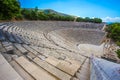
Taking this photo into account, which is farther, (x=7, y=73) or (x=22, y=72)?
(x=22, y=72)

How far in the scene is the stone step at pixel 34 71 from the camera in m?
2.22

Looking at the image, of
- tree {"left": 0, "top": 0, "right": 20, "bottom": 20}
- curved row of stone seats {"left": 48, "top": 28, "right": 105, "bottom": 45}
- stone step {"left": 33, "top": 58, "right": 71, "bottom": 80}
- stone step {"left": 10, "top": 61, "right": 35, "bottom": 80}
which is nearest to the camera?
stone step {"left": 10, "top": 61, "right": 35, "bottom": 80}

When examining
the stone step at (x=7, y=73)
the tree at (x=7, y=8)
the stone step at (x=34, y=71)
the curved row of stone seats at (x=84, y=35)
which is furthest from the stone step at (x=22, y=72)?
the curved row of stone seats at (x=84, y=35)

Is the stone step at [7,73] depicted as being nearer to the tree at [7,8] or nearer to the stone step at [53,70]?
the stone step at [53,70]


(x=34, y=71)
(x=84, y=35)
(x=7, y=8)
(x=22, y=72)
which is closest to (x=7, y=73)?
(x=22, y=72)

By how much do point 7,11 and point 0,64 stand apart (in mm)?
15758

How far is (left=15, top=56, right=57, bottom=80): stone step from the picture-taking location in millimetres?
2223

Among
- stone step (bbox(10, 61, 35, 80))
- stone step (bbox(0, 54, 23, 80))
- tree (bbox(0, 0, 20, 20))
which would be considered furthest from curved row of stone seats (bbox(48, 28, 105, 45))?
stone step (bbox(0, 54, 23, 80))

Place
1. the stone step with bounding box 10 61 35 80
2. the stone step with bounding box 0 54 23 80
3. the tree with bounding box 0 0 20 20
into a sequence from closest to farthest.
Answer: the stone step with bounding box 0 54 23 80, the stone step with bounding box 10 61 35 80, the tree with bounding box 0 0 20 20

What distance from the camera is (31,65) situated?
260 centimetres

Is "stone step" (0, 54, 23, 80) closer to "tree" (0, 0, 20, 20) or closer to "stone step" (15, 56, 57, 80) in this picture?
"stone step" (15, 56, 57, 80)

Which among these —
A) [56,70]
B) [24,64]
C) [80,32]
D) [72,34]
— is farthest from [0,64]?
[80,32]

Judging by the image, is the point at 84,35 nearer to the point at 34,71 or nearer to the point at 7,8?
the point at 7,8

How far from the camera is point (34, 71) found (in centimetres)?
237
